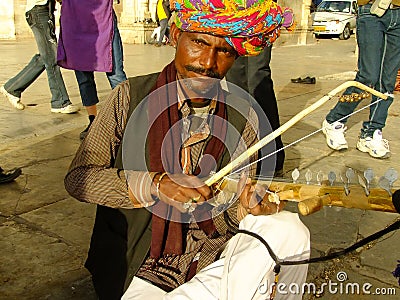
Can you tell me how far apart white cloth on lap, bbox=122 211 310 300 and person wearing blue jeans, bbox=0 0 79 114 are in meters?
4.47

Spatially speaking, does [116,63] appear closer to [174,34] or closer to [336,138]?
[336,138]

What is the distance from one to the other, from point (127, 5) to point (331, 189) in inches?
702

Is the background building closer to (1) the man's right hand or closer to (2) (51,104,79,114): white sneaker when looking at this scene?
(2) (51,104,79,114): white sneaker

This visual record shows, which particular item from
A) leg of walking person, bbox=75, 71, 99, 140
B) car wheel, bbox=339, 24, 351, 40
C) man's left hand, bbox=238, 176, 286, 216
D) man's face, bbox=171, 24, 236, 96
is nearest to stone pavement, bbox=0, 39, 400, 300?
leg of walking person, bbox=75, 71, 99, 140

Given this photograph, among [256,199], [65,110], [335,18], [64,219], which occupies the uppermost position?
[256,199]

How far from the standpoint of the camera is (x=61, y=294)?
230 centimetres

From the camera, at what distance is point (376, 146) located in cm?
445

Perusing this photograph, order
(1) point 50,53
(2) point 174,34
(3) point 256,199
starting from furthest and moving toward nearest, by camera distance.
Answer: (1) point 50,53 < (2) point 174,34 < (3) point 256,199

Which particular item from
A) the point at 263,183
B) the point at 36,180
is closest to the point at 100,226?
the point at 263,183

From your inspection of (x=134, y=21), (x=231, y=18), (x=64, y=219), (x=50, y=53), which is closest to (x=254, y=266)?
(x=231, y=18)

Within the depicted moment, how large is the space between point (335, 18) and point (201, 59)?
77.7 feet

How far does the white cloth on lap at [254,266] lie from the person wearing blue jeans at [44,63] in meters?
4.47

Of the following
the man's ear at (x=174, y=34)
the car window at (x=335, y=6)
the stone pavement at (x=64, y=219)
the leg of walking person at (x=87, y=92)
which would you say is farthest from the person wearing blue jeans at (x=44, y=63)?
the car window at (x=335, y=6)

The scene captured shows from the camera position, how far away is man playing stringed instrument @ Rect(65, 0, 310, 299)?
1.65 metres
